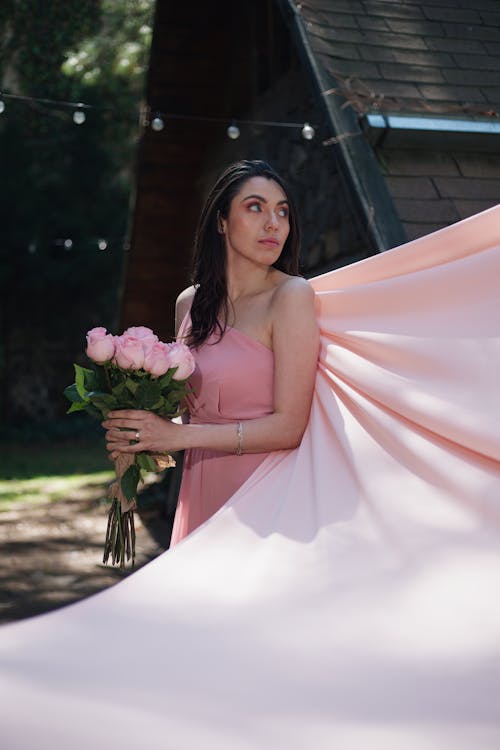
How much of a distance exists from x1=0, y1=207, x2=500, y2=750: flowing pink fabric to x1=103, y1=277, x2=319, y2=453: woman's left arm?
7 cm

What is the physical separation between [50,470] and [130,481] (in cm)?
1320

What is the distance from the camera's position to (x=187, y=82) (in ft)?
32.7

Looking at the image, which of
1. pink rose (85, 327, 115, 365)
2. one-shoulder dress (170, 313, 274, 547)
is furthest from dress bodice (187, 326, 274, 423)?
pink rose (85, 327, 115, 365)

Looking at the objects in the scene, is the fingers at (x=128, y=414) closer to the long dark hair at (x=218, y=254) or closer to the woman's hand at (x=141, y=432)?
the woman's hand at (x=141, y=432)

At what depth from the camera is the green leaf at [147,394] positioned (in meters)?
3.12

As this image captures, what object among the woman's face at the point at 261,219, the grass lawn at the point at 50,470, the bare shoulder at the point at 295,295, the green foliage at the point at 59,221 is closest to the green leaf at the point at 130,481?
the bare shoulder at the point at 295,295

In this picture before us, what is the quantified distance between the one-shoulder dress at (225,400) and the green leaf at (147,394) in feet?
0.95

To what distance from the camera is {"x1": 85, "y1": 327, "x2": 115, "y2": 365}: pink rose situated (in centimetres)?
309

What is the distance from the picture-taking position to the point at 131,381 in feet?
10.3

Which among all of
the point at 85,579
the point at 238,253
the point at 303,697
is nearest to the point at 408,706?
the point at 303,697

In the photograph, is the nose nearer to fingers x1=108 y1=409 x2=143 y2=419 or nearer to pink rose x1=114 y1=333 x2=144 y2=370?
pink rose x1=114 y1=333 x2=144 y2=370

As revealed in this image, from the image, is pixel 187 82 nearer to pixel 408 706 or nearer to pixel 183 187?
pixel 183 187

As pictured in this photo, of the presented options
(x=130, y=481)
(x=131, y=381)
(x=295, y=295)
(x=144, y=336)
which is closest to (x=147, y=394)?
(x=131, y=381)

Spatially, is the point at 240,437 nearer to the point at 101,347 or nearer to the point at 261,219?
the point at 101,347
